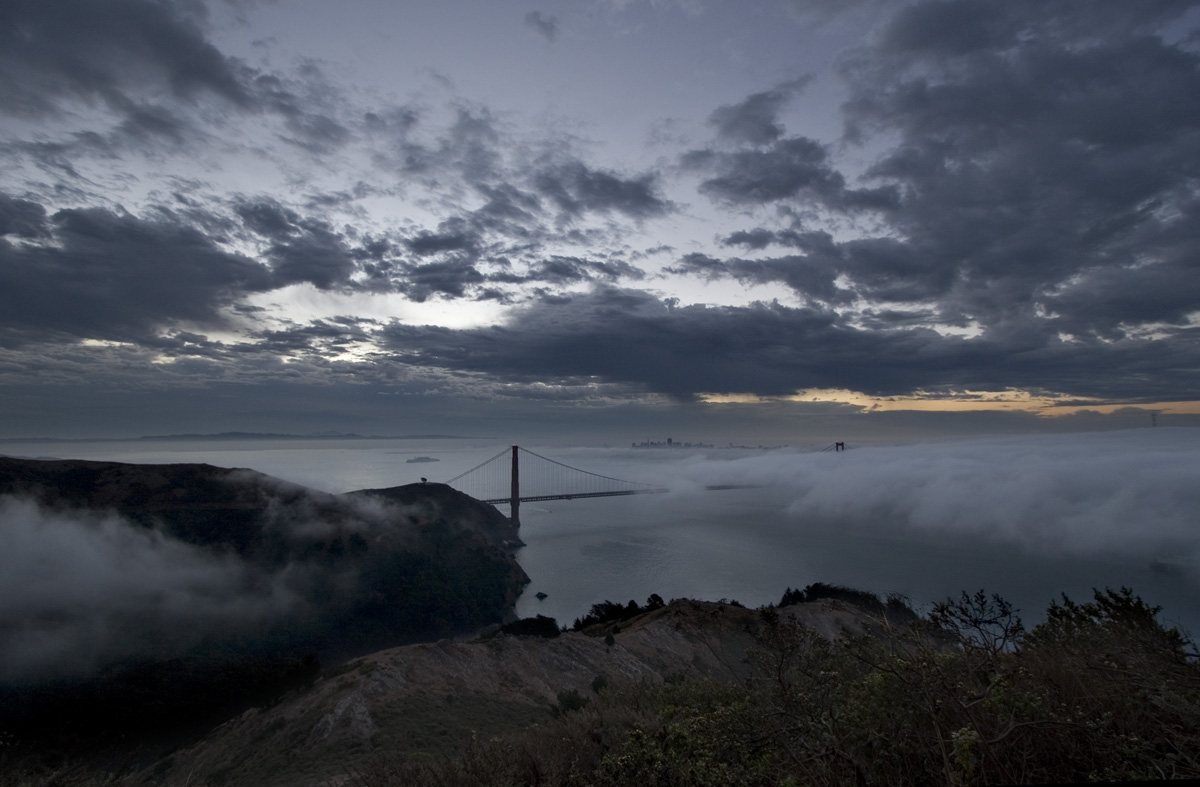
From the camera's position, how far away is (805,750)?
3.75 metres

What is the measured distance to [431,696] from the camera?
16984 mm

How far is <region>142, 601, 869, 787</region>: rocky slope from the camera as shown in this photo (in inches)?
537

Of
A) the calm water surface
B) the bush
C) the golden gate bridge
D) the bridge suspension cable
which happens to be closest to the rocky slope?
the bush

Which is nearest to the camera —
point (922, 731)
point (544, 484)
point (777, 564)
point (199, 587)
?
point (922, 731)

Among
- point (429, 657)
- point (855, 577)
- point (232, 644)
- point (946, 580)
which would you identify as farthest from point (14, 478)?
point (946, 580)

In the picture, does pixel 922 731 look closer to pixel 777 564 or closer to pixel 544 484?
pixel 777 564

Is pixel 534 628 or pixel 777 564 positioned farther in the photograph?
pixel 777 564

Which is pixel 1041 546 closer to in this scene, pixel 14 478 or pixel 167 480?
pixel 167 480

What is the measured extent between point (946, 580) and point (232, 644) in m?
74.9

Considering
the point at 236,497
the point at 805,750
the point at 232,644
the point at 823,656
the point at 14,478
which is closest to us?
the point at 805,750

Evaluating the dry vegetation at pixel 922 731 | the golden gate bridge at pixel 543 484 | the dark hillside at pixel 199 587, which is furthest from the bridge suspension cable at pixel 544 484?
the dry vegetation at pixel 922 731

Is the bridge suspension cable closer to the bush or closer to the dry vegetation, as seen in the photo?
the bush

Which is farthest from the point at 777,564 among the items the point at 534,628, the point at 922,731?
the point at 922,731

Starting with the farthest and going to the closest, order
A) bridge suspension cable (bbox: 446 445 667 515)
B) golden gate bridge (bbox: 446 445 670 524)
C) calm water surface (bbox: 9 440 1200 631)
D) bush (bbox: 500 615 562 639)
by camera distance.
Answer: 1. bridge suspension cable (bbox: 446 445 667 515)
2. golden gate bridge (bbox: 446 445 670 524)
3. calm water surface (bbox: 9 440 1200 631)
4. bush (bbox: 500 615 562 639)
